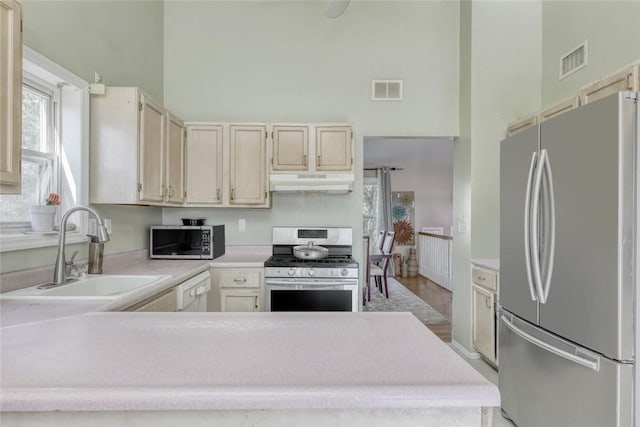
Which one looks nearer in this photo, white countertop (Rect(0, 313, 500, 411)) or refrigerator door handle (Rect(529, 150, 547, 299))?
white countertop (Rect(0, 313, 500, 411))

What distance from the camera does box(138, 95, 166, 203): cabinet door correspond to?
2.23 metres

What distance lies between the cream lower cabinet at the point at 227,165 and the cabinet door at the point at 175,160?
8 centimetres

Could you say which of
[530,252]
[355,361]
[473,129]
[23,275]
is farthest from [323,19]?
[355,361]

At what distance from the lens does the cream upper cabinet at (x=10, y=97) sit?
1152 mm

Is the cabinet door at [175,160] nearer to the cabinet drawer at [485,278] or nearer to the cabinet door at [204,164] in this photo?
the cabinet door at [204,164]

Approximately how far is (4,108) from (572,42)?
12.6ft

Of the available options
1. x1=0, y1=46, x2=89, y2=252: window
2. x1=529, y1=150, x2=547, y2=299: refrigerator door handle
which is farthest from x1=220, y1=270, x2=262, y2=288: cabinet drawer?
x1=529, y1=150, x2=547, y2=299: refrigerator door handle

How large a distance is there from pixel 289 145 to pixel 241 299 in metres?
1.48

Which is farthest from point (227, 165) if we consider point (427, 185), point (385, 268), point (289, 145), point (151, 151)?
point (427, 185)

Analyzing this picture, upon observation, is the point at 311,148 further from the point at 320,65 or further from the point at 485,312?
the point at 485,312

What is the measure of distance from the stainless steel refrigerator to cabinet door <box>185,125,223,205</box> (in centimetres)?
244

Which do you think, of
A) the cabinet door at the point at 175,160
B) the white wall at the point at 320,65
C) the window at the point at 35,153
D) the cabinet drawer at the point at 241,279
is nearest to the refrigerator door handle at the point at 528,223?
the white wall at the point at 320,65

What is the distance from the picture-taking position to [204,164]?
3.05m

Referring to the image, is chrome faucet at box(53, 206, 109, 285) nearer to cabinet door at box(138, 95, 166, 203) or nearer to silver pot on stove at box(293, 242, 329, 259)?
cabinet door at box(138, 95, 166, 203)
